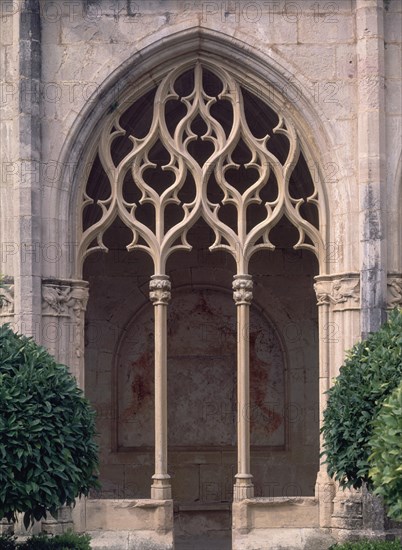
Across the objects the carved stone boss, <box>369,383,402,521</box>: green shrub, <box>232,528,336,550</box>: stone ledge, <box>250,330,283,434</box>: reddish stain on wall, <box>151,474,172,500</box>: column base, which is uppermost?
the carved stone boss

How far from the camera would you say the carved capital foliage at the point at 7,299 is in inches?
621

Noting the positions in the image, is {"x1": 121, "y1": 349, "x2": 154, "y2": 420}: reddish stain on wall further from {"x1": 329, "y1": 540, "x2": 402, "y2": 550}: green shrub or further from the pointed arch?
{"x1": 329, "y1": 540, "x2": 402, "y2": 550}: green shrub

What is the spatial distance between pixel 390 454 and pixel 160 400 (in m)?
3.96

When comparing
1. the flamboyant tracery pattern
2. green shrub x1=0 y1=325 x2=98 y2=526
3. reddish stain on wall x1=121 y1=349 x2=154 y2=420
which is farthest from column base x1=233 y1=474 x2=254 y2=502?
reddish stain on wall x1=121 y1=349 x2=154 y2=420

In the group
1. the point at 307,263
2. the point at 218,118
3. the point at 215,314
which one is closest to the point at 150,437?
the point at 215,314

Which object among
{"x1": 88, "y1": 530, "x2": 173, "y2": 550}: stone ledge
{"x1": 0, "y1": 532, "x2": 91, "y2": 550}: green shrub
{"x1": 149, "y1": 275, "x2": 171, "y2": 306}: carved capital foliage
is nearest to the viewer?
{"x1": 0, "y1": 532, "x2": 91, "y2": 550}: green shrub

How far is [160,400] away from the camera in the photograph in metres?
16.0

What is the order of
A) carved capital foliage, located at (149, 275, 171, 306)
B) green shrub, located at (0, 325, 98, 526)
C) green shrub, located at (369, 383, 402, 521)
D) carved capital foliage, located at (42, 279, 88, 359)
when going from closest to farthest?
1. green shrub, located at (369, 383, 402, 521)
2. green shrub, located at (0, 325, 98, 526)
3. carved capital foliage, located at (42, 279, 88, 359)
4. carved capital foliage, located at (149, 275, 171, 306)

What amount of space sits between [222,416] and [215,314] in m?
1.28

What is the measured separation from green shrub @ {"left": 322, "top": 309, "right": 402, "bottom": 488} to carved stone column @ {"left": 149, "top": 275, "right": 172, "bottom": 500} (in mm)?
2056

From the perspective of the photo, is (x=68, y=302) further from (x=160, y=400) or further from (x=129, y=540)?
(x=129, y=540)

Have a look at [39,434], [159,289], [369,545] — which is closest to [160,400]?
[159,289]

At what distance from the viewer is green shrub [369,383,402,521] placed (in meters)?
12.4

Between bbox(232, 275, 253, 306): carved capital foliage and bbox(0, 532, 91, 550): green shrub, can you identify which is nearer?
bbox(0, 532, 91, 550): green shrub
